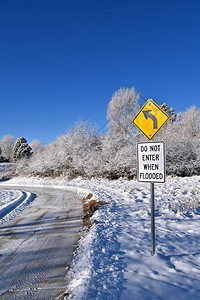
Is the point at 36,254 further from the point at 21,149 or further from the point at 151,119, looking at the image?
the point at 21,149

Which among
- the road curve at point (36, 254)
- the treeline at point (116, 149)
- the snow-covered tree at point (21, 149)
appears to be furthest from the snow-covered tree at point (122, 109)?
the snow-covered tree at point (21, 149)

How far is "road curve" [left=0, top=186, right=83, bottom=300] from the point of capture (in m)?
3.38

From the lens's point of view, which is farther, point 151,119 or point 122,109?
point 122,109

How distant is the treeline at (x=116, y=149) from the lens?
19.5 metres

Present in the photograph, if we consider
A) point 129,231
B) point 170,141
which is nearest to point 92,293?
point 129,231

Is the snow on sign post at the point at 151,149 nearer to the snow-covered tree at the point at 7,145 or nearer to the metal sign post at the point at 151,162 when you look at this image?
the metal sign post at the point at 151,162

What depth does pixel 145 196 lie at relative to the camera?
10.4 metres

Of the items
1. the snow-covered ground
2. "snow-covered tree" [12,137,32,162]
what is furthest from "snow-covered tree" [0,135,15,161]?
the snow-covered ground

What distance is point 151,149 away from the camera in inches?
152

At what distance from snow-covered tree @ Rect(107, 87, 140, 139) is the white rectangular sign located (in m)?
26.3

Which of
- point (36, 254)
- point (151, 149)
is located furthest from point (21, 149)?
point (151, 149)

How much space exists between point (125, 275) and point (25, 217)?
6.17 m

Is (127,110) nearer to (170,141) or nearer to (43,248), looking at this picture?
(170,141)

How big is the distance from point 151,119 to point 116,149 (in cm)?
1993
